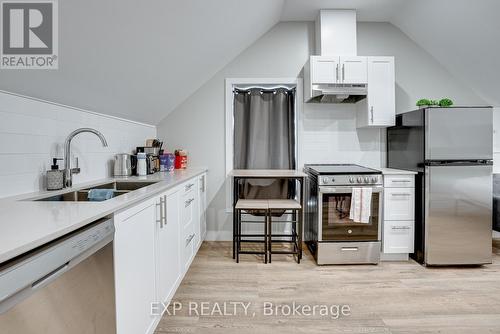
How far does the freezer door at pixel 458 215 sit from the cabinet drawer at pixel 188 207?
7.26 ft

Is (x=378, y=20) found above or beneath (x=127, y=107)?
above

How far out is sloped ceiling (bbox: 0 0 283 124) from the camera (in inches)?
58.8

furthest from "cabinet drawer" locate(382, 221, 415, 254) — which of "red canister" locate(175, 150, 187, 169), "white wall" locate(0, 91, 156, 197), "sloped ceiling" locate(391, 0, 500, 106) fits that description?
"white wall" locate(0, 91, 156, 197)

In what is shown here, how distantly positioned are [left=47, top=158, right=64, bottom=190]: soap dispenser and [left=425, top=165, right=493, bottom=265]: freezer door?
2981mm

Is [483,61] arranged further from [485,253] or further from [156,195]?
[156,195]

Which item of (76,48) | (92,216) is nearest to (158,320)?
(92,216)

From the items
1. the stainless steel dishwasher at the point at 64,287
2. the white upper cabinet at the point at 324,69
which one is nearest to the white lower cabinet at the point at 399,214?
the white upper cabinet at the point at 324,69

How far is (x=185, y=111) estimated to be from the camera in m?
→ 3.51

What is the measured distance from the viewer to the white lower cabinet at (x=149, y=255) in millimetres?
1263

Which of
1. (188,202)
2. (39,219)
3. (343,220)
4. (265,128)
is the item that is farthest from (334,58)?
(39,219)

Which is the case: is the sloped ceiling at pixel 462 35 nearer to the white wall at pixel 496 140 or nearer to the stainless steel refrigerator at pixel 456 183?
the white wall at pixel 496 140

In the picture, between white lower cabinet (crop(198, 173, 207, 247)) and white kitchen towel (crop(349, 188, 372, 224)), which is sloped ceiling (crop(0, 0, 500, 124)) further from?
white kitchen towel (crop(349, 188, 372, 224))

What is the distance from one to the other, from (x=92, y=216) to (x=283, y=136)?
9.08 feet

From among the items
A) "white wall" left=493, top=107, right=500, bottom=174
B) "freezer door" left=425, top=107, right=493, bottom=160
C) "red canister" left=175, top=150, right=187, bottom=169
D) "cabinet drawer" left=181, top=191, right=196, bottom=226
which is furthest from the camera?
"white wall" left=493, top=107, right=500, bottom=174
